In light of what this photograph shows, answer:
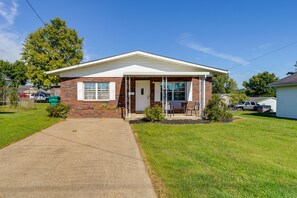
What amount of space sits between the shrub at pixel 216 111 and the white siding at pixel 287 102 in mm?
7855

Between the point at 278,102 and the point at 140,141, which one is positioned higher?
the point at 278,102

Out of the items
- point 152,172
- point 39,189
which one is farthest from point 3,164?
point 152,172

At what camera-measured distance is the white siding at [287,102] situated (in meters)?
16.7

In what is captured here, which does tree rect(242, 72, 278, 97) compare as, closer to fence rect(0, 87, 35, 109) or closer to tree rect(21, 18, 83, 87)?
tree rect(21, 18, 83, 87)

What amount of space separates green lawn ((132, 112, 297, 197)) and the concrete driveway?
0.52 metres

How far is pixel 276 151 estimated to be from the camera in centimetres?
611

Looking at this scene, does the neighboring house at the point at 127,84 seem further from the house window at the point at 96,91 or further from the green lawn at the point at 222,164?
the green lawn at the point at 222,164

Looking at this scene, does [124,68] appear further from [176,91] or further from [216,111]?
[216,111]

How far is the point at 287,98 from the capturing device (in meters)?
17.4

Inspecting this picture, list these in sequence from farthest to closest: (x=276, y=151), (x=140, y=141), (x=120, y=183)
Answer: (x=140, y=141) < (x=276, y=151) < (x=120, y=183)

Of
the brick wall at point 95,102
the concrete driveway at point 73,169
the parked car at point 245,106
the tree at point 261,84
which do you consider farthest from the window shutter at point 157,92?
the tree at point 261,84

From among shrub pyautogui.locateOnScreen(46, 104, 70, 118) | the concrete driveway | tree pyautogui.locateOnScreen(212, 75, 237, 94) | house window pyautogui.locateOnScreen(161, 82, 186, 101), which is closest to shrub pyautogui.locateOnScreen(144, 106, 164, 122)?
house window pyautogui.locateOnScreen(161, 82, 186, 101)

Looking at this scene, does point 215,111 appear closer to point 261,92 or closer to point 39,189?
point 39,189

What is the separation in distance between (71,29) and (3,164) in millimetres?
37289
